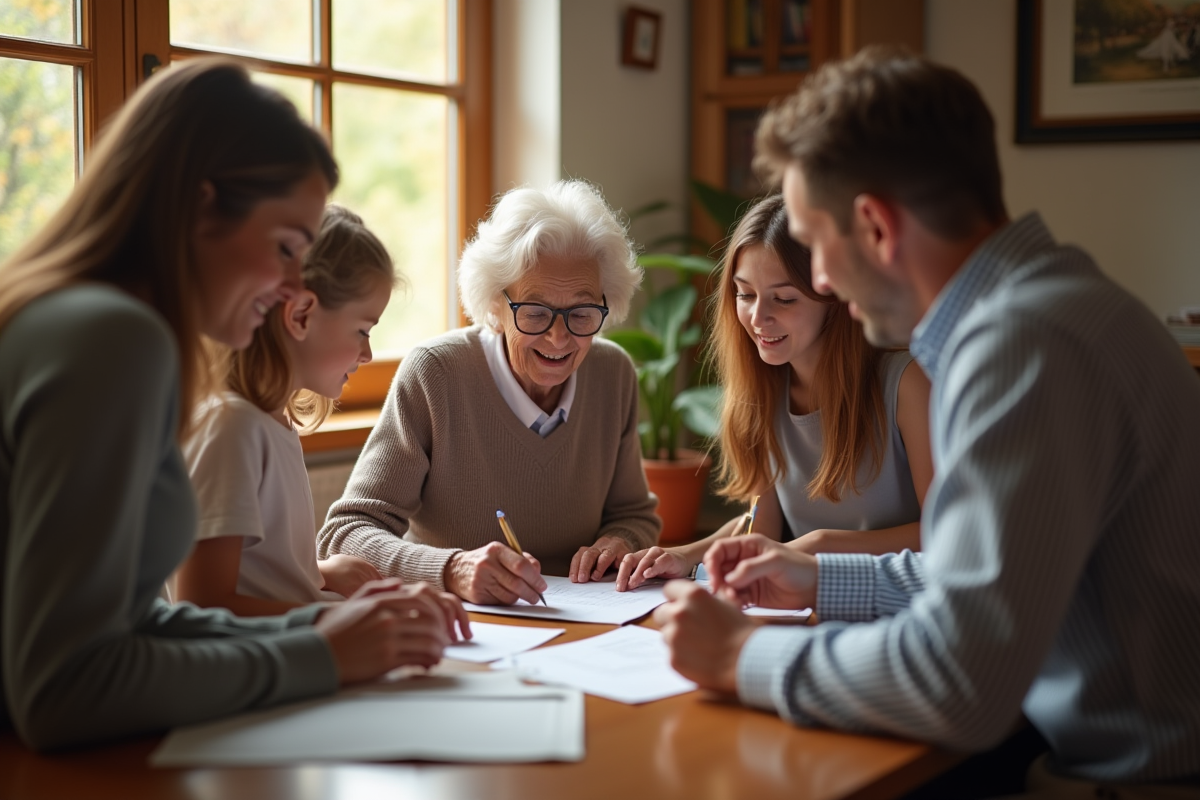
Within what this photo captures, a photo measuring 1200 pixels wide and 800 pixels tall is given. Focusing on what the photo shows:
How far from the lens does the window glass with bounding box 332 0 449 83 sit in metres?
3.47

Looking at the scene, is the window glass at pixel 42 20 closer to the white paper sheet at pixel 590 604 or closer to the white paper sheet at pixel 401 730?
the white paper sheet at pixel 590 604

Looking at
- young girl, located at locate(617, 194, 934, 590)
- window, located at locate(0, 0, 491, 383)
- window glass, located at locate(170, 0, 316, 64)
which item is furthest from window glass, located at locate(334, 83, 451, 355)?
Answer: young girl, located at locate(617, 194, 934, 590)

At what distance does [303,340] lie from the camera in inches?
66.7

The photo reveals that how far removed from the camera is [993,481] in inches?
43.7

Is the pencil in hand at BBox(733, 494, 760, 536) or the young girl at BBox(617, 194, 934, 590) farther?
the pencil in hand at BBox(733, 494, 760, 536)

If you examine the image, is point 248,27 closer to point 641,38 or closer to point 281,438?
point 641,38

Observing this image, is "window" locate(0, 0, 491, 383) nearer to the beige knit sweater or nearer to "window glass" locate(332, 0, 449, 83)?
"window glass" locate(332, 0, 449, 83)

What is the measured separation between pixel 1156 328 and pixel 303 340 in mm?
1104

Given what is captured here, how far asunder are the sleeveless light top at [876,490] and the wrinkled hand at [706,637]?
80 cm

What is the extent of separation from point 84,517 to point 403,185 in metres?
2.83

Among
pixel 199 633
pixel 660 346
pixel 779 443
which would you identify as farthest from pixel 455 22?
pixel 199 633

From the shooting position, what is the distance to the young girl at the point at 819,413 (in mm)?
2059

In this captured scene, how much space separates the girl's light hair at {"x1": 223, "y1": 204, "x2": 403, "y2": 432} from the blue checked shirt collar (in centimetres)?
81

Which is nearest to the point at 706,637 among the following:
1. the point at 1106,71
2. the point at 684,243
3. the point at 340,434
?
the point at 340,434
